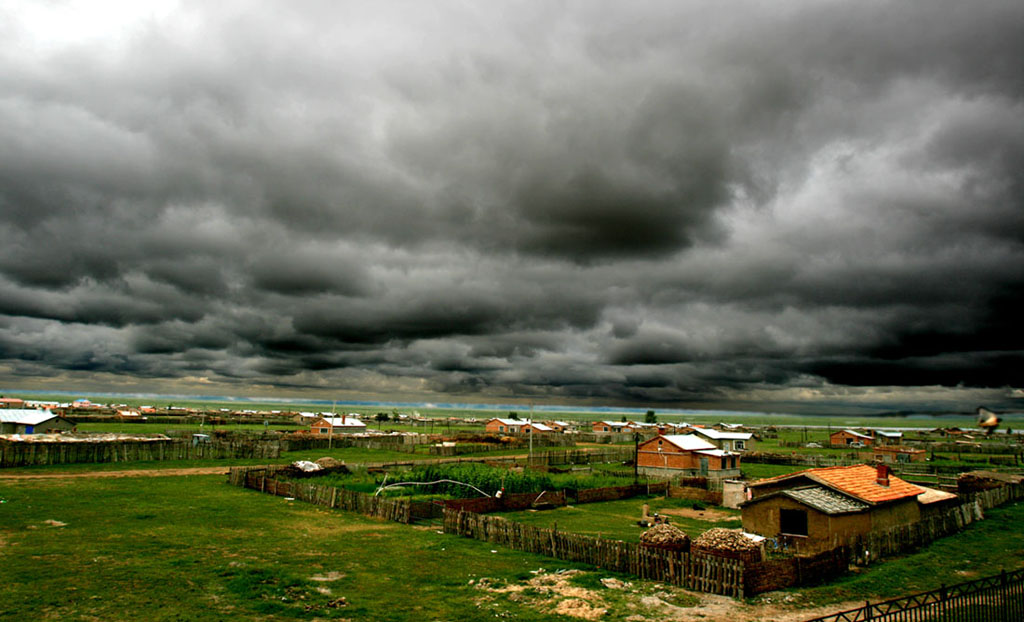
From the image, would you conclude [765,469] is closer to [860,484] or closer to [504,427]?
[860,484]

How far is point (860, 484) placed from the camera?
100 ft

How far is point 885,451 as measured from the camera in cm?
8838

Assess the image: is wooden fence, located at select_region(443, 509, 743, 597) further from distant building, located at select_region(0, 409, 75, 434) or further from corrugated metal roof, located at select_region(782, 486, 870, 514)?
distant building, located at select_region(0, 409, 75, 434)

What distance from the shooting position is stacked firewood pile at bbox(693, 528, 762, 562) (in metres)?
22.0

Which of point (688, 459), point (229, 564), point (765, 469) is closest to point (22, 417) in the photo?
point (229, 564)

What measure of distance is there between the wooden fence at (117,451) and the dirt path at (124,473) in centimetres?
550

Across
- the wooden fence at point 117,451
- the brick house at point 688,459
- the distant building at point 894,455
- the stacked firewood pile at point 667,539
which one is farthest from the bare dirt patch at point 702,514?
the distant building at point 894,455

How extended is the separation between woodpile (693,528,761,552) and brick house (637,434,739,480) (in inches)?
1453

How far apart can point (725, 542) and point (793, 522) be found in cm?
864

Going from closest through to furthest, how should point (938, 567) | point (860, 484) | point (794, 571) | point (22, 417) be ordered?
point (794, 571), point (938, 567), point (860, 484), point (22, 417)

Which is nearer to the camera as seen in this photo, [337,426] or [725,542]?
[725,542]

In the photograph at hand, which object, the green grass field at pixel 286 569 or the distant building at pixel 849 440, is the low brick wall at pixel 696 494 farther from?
the distant building at pixel 849 440

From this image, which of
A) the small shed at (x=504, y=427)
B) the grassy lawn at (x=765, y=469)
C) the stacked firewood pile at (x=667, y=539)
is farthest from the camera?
the small shed at (x=504, y=427)

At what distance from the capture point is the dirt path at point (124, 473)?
44531 millimetres
